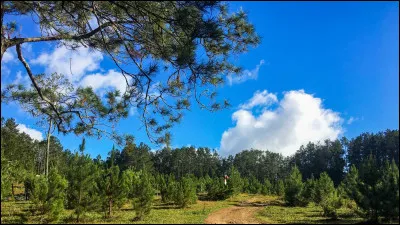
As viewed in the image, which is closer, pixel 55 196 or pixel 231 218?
pixel 55 196

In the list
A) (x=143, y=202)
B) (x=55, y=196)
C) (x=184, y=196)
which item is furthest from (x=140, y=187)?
(x=184, y=196)

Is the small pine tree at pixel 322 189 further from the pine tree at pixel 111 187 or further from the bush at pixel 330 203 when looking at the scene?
the pine tree at pixel 111 187

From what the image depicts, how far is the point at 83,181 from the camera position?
13398mm

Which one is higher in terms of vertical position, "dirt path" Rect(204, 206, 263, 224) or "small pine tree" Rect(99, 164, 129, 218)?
"small pine tree" Rect(99, 164, 129, 218)

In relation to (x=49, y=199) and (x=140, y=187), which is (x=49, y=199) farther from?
(x=140, y=187)

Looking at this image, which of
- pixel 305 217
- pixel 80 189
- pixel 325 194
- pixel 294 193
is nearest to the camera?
pixel 80 189

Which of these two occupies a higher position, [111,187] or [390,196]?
[111,187]

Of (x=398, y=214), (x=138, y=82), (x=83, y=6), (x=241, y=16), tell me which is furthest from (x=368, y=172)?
(x=83, y=6)

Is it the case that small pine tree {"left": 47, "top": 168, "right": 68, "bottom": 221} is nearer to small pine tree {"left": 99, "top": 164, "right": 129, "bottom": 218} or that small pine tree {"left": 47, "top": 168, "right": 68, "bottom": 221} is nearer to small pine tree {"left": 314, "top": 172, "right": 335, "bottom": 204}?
small pine tree {"left": 99, "top": 164, "right": 129, "bottom": 218}

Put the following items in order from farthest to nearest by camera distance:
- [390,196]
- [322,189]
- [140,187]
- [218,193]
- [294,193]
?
[218,193] → [294,193] → [322,189] → [140,187] → [390,196]

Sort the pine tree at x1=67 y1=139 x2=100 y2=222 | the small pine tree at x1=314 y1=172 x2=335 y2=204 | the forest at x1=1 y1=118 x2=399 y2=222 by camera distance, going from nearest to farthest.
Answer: the forest at x1=1 y1=118 x2=399 y2=222, the pine tree at x1=67 y1=139 x2=100 y2=222, the small pine tree at x1=314 y1=172 x2=335 y2=204

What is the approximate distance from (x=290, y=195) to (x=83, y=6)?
21.3 m

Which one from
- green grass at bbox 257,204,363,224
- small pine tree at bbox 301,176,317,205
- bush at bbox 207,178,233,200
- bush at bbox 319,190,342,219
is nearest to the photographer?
green grass at bbox 257,204,363,224

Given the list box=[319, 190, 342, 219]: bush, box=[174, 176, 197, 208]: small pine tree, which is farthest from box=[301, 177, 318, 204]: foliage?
box=[174, 176, 197, 208]: small pine tree
